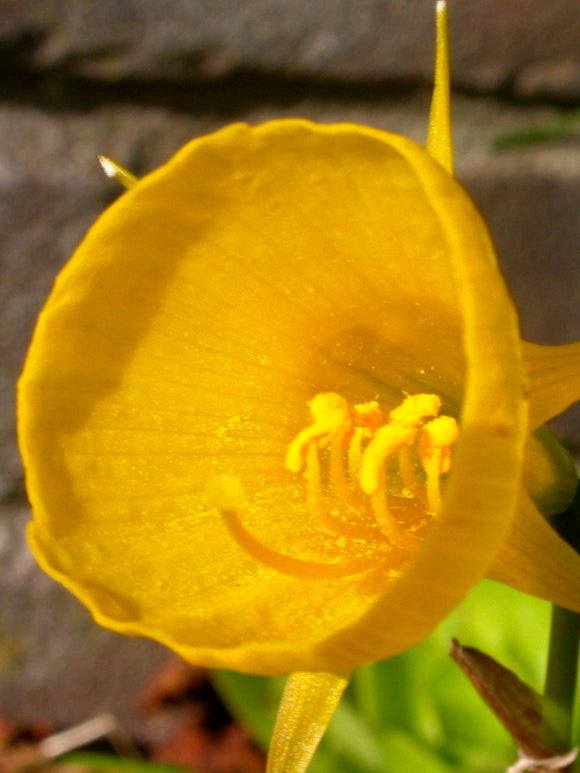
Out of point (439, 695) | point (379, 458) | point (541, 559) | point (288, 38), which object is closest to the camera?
point (541, 559)

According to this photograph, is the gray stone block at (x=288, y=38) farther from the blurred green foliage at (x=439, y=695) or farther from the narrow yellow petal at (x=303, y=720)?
the narrow yellow petal at (x=303, y=720)

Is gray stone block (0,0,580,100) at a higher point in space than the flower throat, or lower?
higher

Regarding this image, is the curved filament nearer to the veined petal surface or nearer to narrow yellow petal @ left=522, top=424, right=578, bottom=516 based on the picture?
the veined petal surface

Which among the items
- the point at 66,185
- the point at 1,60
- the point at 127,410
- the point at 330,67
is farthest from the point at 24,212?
the point at 127,410

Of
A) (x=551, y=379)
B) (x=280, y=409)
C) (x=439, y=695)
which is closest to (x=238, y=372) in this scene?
(x=280, y=409)

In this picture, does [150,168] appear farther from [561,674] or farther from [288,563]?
[561,674]

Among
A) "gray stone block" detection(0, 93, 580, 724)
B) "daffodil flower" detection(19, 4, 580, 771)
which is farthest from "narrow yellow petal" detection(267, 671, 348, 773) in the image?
"gray stone block" detection(0, 93, 580, 724)
